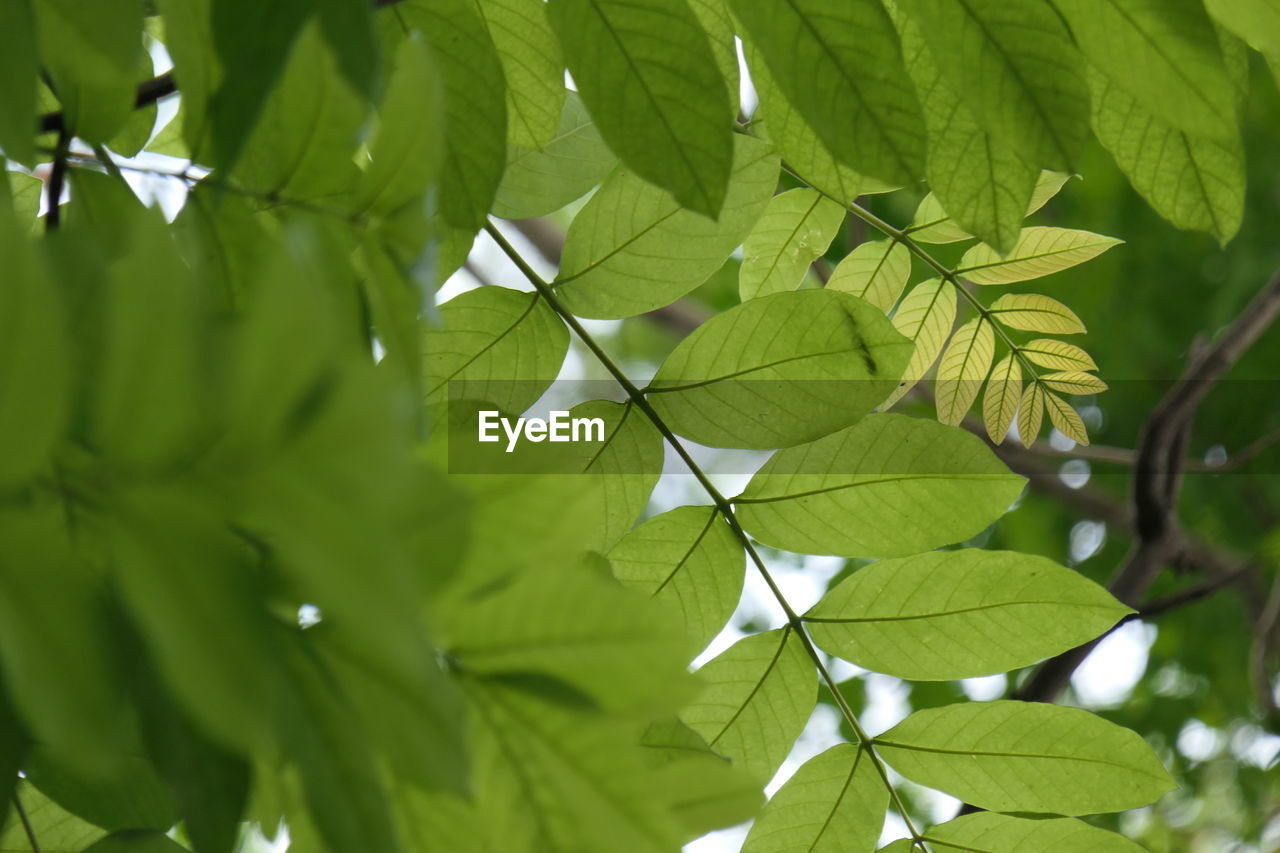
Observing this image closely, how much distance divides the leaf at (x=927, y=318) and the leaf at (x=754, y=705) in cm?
20

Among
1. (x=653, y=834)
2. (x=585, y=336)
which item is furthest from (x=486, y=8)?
(x=653, y=834)

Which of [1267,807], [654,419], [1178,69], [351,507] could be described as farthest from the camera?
[1267,807]

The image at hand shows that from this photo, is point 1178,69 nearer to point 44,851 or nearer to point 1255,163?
point 44,851

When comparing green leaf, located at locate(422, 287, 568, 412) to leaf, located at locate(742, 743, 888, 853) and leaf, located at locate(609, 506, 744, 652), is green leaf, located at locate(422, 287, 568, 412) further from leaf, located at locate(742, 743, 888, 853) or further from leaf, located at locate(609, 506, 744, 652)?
leaf, located at locate(742, 743, 888, 853)

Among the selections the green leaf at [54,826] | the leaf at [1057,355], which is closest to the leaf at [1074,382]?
the leaf at [1057,355]

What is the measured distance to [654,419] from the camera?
0.63m

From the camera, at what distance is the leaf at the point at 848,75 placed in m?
0.45

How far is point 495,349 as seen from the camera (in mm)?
619

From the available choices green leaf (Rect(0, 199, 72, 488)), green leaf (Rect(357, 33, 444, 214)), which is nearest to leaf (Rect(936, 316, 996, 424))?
green leaf (Rect(357, 33, 444, 214))

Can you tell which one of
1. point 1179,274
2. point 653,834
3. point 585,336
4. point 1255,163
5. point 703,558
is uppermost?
point 1255,163

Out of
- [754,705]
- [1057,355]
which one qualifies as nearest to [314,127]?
[754,705]

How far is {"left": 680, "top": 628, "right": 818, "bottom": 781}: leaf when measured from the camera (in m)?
0.62

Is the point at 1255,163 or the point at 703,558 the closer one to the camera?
the point at 703,558

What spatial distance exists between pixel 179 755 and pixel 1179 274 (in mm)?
2289
